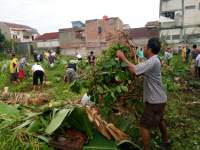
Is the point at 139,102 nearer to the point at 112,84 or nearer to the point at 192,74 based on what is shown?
the point at 112,84

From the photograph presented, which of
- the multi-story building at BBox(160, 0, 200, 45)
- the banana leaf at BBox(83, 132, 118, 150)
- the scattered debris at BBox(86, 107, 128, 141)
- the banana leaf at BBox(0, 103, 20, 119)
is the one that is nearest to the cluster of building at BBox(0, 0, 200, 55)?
the multi-story building at BBox(160, 0, 200, 45)

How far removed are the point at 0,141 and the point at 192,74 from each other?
12.1 metres

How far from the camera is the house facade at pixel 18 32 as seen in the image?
2397 inches

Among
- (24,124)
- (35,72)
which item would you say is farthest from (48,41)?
(24,124)

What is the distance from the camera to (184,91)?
12.0 m

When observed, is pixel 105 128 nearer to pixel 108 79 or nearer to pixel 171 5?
pixel 108 79

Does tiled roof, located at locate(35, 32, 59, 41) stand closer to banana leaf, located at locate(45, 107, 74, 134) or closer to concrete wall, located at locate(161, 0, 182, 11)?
concrete wall, located at locate(161, 0, 182, 11)

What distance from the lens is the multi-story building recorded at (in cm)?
4025

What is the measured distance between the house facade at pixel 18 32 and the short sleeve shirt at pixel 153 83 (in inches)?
2115

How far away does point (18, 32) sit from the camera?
65.3 meters

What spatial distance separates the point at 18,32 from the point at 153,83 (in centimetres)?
6306

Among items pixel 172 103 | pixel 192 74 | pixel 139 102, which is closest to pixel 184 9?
pixel 192 74

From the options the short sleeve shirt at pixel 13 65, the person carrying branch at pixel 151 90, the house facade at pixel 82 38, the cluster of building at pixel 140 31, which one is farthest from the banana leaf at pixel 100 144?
the house facade at pixel 82 38

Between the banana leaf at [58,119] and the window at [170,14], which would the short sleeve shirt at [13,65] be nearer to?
the banana leaf at [58,119]
